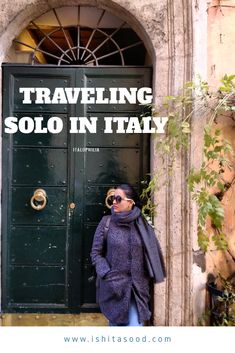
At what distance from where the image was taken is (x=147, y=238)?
10.7ft

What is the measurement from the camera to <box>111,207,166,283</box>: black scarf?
3211 mm

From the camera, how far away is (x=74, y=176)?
12.5 ft

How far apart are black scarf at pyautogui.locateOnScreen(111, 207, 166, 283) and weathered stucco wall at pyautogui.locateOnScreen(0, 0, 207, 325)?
1.09ft

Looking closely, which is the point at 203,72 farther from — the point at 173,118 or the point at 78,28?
the point at 78,28

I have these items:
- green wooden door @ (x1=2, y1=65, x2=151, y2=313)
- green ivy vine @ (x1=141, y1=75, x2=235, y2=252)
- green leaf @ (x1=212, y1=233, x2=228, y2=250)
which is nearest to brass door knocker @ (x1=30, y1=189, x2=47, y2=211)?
green wooden door @ (x1=2, y1=65, x2=151, y2=313)

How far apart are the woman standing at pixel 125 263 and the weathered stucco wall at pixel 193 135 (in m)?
0.39

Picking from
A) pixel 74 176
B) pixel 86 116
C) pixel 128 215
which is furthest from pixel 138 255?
pixel 86 116

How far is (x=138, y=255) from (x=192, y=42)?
1.93 meters

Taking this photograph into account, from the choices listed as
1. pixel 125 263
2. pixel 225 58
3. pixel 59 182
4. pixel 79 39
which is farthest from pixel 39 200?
pixel 225 58

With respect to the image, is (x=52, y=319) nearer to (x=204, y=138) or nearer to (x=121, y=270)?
(x=121, y=270)

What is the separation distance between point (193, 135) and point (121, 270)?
4.39 feet

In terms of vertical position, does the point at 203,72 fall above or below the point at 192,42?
below
